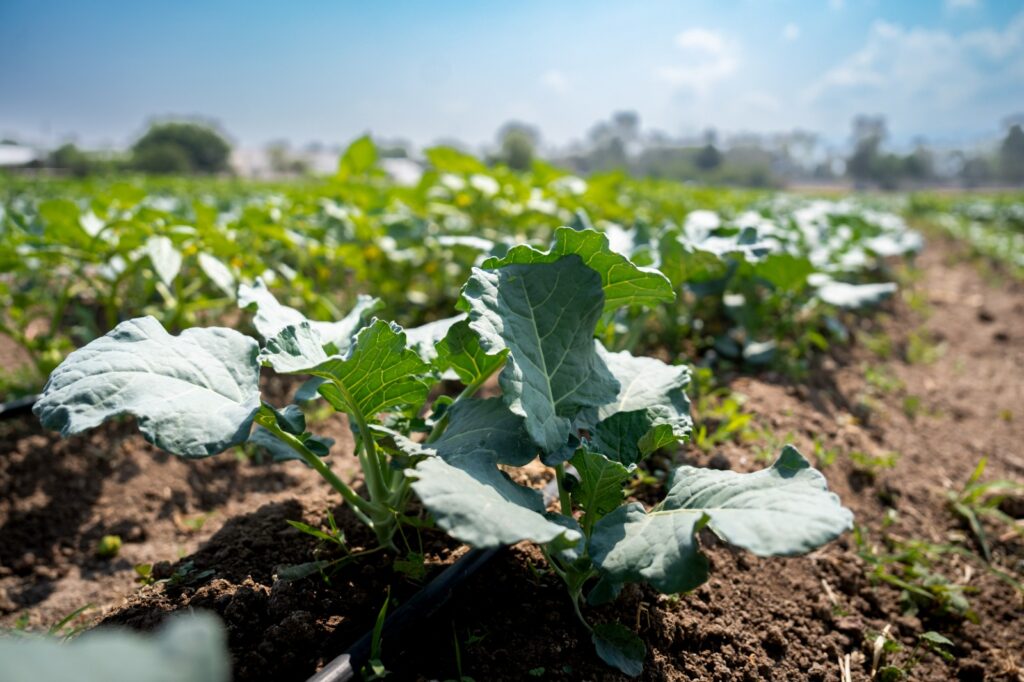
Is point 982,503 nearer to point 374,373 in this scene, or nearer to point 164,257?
point 374,373

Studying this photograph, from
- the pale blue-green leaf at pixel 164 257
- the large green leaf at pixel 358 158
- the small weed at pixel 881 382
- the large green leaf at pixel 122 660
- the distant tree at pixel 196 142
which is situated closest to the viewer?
the large green leaf at pixel 122 660

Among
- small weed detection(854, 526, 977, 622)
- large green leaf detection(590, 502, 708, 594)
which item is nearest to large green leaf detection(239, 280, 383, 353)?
large green leaf detection(590, 502, 708, 594)

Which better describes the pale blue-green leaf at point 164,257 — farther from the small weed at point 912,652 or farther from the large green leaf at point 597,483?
the small weed at point 912,652

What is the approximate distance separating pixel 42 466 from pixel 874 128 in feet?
311

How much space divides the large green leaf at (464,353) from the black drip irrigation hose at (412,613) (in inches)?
14.7

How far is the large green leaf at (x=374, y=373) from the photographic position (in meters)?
1.03

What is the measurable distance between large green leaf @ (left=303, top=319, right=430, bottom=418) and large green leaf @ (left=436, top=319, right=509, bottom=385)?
84mm

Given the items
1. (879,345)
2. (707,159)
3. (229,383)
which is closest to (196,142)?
(707,159)

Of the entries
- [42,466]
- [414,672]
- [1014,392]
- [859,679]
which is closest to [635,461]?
[414,672]

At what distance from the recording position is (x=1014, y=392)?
353cm

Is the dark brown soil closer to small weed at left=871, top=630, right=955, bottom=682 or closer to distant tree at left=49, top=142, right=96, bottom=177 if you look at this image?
small weed at left=871, top=630, right=955, bottom=682

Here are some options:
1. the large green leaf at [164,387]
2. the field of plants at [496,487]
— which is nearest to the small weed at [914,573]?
the field of plants at [496,487]

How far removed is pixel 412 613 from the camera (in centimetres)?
114

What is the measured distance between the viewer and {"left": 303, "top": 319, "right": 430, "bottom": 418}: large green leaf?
1033mm
